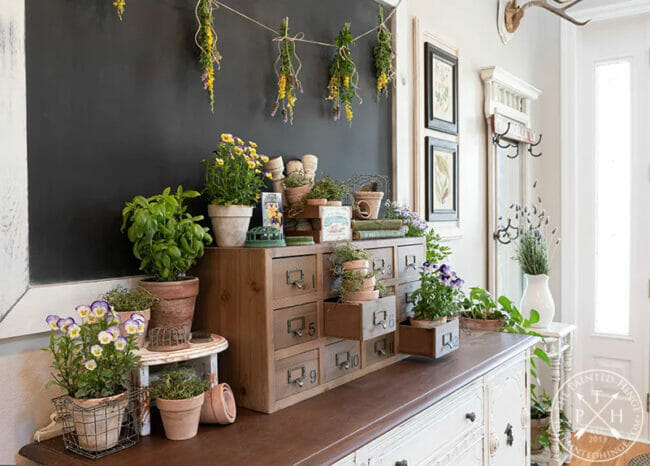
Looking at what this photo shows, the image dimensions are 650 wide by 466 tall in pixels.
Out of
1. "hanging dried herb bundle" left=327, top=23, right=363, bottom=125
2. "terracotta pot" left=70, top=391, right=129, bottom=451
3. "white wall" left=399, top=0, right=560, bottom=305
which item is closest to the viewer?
"terracotta pot" left=70, top=391, right=129, bottom=451

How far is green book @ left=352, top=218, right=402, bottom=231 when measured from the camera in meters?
1.78

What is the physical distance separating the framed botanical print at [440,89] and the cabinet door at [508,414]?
116cm

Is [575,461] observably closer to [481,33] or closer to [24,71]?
[481,33]

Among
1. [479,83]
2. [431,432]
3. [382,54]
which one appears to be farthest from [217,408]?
[479,83]

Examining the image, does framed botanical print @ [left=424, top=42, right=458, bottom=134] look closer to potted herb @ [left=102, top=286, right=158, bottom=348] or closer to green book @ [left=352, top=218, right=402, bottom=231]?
green book @ [left=352, top=218, right=402, bottom=231]

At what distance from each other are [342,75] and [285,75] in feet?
0.98

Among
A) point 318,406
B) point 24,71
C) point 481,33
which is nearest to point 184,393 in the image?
point 318,406

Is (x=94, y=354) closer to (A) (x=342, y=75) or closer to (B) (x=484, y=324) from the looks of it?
(A) (x=342, y=75)

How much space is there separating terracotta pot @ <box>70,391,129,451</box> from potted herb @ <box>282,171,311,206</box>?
77 cm

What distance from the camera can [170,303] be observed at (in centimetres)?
133

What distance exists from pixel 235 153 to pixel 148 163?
8.9 inches

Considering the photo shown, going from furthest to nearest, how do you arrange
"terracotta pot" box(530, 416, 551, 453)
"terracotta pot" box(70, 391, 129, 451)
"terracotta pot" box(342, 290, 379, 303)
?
"terracotta pot" box(530, 416, 551, 453)
"terracotta pot" box(342, 290, 379, 303)
"terracotta pot" box(70, 391, 129, 451)

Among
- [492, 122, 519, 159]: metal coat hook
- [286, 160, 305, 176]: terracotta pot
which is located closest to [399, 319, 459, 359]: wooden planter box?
[286, 160, 305, 176]: terracotta pot

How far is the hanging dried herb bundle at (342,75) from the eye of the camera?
6.55 feet
